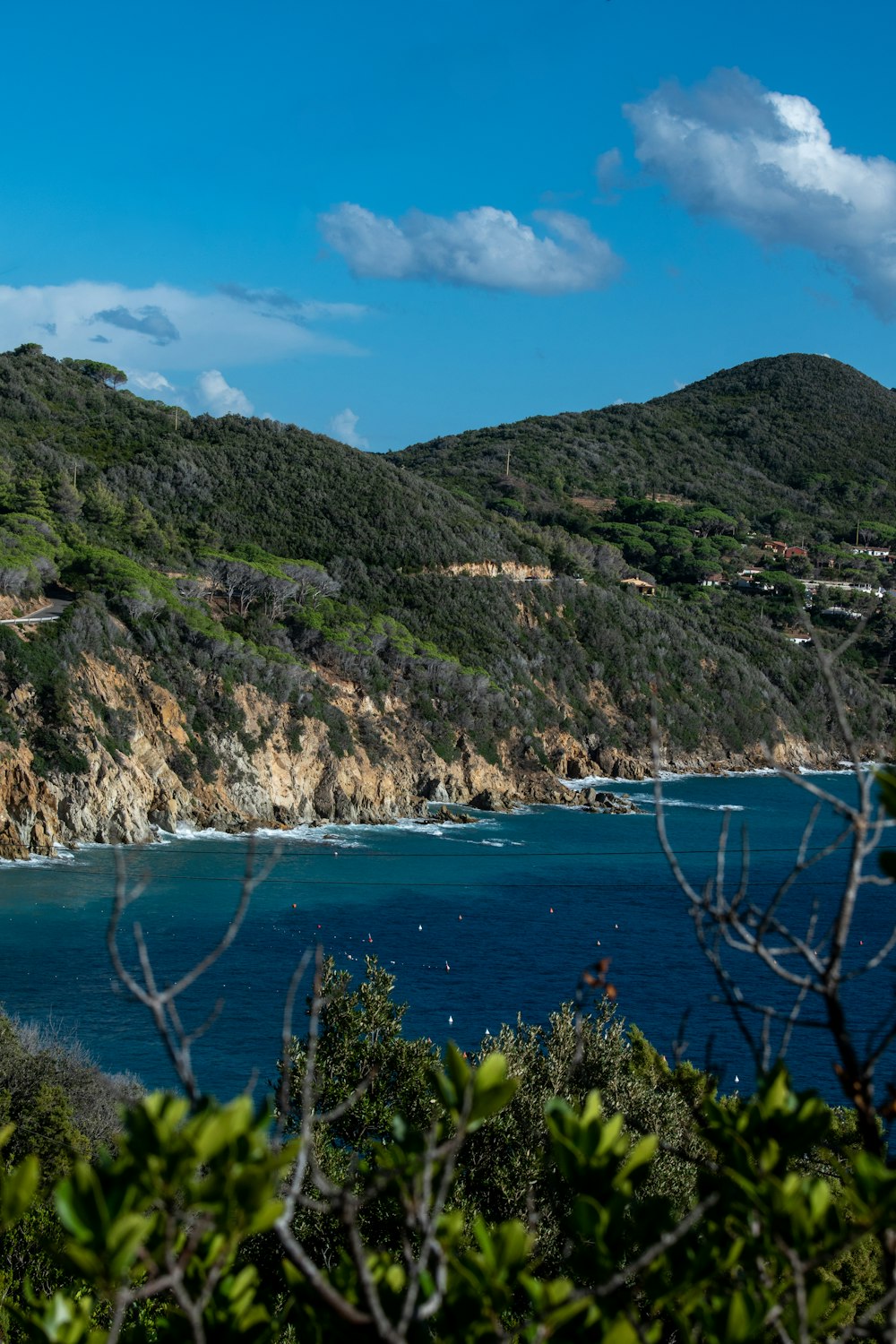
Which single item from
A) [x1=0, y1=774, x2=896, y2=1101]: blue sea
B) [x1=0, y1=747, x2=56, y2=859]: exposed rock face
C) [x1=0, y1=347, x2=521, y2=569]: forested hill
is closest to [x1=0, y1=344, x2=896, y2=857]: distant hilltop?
[x1=0, y1=747, x2=56, y2=859]: exposed rock face

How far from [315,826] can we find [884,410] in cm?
12683

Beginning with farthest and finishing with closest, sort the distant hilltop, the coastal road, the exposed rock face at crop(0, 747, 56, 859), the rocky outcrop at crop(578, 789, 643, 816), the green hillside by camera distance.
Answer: the rocky outcrop at crop(578, 789, 643, 816), the green hillside, the coastal road, the distant hilltop, the exposed rock face at crop(0, 747, 56, 859)

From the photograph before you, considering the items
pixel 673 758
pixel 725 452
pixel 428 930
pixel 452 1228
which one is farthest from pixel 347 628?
pixel 725 452

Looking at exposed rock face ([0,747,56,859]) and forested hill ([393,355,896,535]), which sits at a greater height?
forested hill ([393,355,896,535])

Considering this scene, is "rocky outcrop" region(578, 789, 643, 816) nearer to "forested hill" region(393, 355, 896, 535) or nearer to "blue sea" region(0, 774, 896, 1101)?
"blue sea" region(0, 774, 896, 1101)

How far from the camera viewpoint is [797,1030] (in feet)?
106

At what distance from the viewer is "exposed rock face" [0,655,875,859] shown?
149 feet

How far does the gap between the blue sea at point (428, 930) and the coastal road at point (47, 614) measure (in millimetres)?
10475

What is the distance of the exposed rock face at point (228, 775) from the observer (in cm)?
4528

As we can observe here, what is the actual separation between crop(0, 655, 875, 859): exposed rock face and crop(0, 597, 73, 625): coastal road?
11.0 ft

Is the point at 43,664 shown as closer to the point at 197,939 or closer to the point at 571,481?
the point at 197,939

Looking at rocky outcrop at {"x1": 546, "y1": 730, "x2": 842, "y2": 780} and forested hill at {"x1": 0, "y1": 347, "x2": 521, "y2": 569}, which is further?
forested hill at {"x1": 0, "y1": 347, "x2": 521, "y2": 569}

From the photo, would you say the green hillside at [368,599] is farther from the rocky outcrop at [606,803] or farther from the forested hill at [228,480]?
the rocky outcrop at [606,803]

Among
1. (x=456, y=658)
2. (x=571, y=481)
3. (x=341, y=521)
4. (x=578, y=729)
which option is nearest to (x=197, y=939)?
(x=456, y=658)
